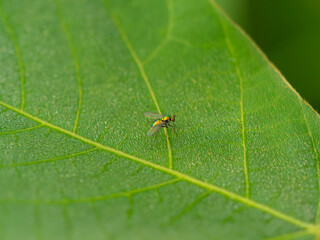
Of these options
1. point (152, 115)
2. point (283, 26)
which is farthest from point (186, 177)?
point (283, 26)

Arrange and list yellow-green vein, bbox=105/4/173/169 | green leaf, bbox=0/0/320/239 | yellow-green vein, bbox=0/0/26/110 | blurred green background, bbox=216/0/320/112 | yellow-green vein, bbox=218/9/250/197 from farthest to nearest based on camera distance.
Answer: blurred green background, bbox=216/0/320/112 < yellow-green vein, bbox=105/4/173/169 < yellow-green vein, bbox=0/0/26/110 < yellow-green vein, bbox=218/9/250/197 < green leaf, bbox=0/0/320/239

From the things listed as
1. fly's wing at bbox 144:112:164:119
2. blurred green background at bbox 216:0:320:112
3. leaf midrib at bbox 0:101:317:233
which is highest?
blurred green background at bbox 216:0:320:112

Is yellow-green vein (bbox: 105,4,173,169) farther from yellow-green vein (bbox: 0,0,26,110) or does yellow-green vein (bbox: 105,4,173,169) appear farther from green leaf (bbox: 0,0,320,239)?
yellow-green vein (bbox: 0,0,26,110)

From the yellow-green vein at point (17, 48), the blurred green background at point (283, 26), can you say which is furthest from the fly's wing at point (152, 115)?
the blurred green background at point (283, 26)

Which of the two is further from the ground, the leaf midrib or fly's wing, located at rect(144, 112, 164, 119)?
fly's wing, located at rect(144, 112, 164, 119)

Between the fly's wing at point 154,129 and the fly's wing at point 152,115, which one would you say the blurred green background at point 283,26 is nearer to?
the fly's wing at point 152,115

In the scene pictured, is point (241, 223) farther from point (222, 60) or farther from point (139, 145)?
point (222, 60)

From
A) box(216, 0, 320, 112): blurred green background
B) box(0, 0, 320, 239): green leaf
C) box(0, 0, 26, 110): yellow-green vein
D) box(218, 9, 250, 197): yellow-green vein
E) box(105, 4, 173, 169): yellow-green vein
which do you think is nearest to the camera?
box(0, 0, 320, 239): green leaf

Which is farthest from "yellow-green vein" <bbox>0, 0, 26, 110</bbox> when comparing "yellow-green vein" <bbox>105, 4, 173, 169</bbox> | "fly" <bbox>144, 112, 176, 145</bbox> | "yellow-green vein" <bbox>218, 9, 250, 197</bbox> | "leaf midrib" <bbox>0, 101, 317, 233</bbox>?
"yellow-green vein" <bbox>218, 9, 250, 197</bbox>
